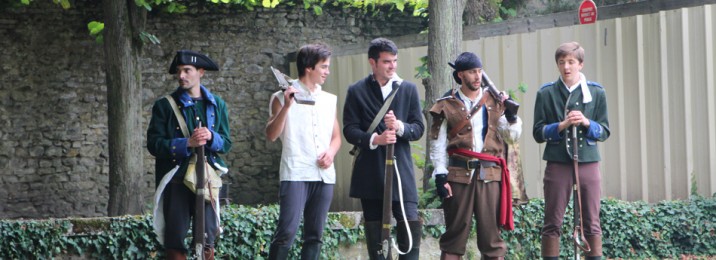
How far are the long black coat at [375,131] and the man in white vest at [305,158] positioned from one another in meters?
0.17

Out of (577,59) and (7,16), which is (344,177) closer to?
(7,16)

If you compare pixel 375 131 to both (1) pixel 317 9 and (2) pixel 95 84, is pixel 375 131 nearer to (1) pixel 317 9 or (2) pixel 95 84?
(2) pixel 95 84

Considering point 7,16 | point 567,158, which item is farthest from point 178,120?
point 7,16

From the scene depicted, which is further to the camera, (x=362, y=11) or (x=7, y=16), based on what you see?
(x=362, y=11)

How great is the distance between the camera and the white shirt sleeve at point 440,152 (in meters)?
7.07

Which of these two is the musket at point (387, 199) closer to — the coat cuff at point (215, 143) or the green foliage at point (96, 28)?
the coat cuff at point (215, 143)

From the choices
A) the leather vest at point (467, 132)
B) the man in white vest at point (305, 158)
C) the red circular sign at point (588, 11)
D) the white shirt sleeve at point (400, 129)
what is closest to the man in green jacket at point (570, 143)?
the leather vest at point (467, 132)

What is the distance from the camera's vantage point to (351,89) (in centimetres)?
721

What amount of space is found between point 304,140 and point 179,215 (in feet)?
2.86

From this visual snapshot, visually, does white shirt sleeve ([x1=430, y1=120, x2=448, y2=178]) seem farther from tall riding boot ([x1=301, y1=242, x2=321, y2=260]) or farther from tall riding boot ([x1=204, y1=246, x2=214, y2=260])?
tall riding boot ([x1=204, y1=246, x2=214, y2=260])

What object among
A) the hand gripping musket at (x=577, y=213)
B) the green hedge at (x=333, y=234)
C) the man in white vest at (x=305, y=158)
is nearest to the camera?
the man in white vest at (x=305, y=158)

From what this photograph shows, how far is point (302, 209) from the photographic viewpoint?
6957 mm

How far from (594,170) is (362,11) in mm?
8235

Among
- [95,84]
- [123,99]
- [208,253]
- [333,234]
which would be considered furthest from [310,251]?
[95,84]
